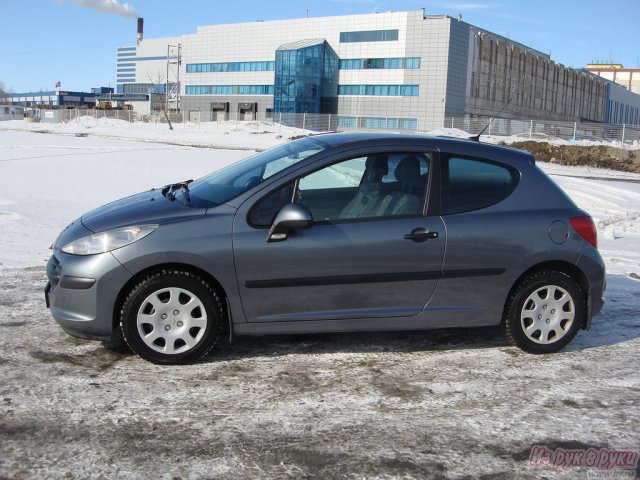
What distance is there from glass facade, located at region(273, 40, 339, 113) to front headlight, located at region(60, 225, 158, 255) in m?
67.2

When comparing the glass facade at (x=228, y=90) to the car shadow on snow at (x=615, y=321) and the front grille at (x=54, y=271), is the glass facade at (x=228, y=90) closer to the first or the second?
the car shadow on snow at (x=615, y=321)

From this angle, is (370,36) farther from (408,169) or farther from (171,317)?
(171,317)

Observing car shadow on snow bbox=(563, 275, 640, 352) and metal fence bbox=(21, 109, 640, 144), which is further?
metal fence bbox=(21, 109, 640, 144)

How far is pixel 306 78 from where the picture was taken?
2793 inches

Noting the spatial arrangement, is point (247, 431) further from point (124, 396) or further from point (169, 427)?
point (124, 396)

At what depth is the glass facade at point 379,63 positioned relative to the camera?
6719 centimetres

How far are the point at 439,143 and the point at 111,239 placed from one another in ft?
8.06

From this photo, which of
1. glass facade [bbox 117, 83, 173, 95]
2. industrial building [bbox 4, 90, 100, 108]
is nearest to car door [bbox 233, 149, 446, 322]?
glass facade [bbox 117, 83, 173, 95]

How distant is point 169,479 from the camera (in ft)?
9.93

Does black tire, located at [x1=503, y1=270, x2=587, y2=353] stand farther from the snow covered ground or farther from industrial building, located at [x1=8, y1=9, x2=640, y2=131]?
industrial building, located at [x1=8, y1=9, x2=640, y2=131]

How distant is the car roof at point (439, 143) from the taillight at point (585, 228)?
1.83 feet

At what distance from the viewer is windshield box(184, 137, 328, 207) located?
4.73m

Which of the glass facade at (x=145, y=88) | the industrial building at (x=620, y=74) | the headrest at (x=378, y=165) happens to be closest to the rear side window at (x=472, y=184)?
the headrest at (x=378, y=165)

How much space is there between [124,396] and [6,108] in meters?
96.1
